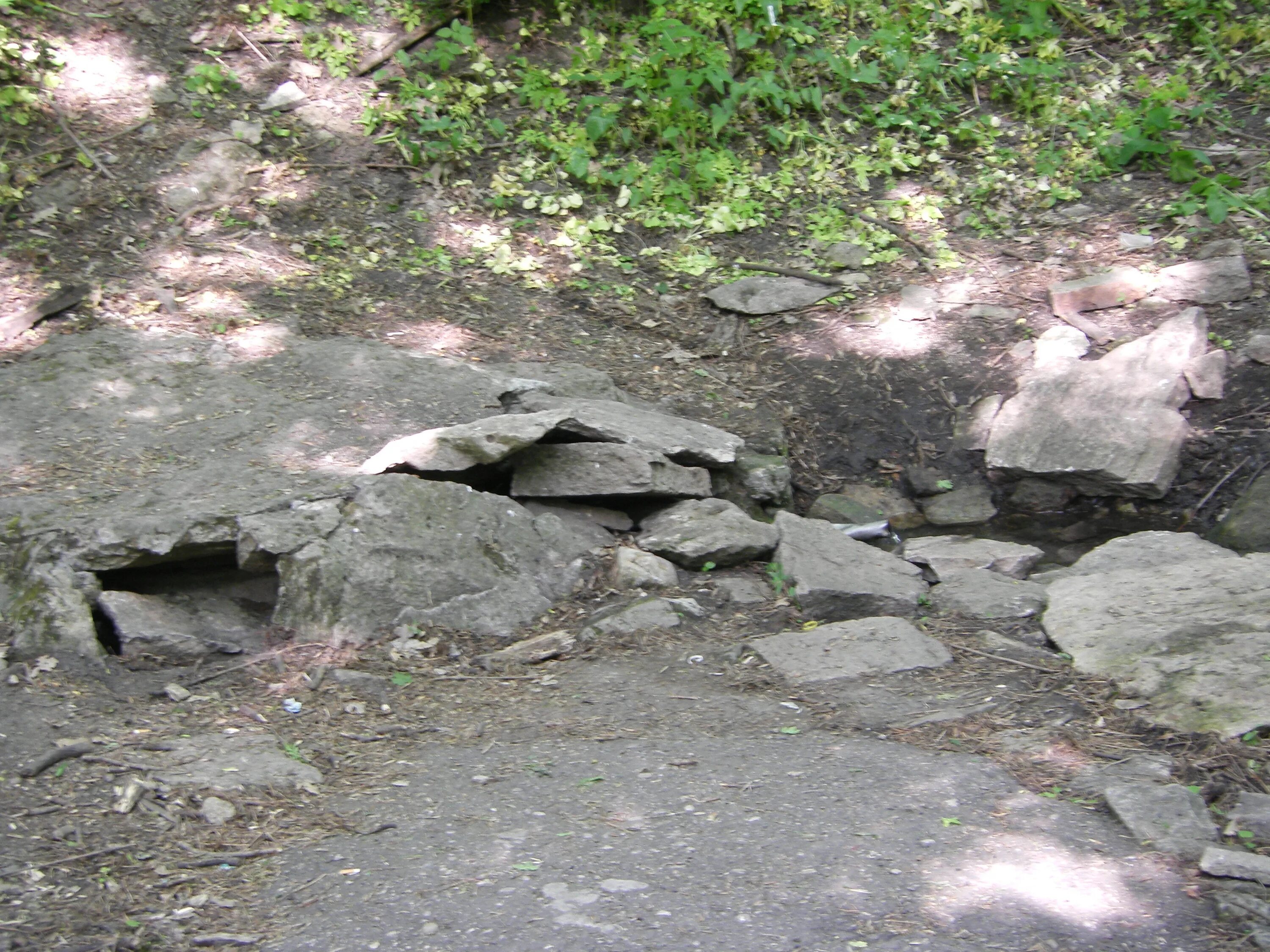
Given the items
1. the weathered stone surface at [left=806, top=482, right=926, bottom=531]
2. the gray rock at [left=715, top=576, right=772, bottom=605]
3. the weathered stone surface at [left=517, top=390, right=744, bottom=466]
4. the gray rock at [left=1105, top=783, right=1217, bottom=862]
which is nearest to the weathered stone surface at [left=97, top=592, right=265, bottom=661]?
the weathered stone surface at [left=517, top=390, right=744, bottom=466]

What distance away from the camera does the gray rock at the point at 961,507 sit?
5.53 meters

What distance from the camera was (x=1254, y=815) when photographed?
107 inches

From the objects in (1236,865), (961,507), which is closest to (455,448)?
(961,507)

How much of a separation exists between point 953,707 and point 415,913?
192 centimetres

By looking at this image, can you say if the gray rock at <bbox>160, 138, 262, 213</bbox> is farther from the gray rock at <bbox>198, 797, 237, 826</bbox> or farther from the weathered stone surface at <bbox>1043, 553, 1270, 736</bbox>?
the weathered stone surface at <bbox>1043, 553, 1270, 736</bbox>

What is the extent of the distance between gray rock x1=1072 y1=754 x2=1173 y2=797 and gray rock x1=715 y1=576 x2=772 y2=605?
160 centimetres

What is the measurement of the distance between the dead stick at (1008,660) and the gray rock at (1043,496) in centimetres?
176

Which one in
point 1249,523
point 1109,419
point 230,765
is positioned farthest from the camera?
point 1109,419

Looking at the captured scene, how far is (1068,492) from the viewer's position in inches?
214

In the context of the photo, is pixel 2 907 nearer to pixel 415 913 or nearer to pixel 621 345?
pixel 415 913

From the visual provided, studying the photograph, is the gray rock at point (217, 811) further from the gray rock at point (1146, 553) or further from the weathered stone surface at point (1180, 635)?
the gray rock at point (1146, 553)

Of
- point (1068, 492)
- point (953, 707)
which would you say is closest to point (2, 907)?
point (953, 707)

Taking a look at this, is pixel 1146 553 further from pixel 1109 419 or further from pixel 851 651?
pixel 851 651

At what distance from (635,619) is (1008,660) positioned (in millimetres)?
1405
